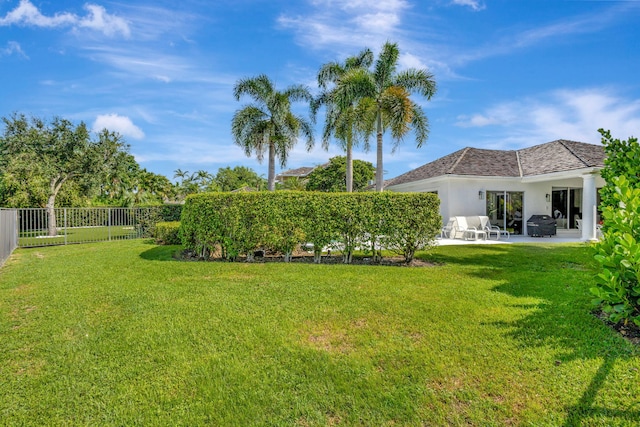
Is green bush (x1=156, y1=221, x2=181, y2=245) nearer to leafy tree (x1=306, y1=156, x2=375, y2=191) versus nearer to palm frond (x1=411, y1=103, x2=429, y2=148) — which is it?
palm frond (x1=411, y1=103, x2=429, y2=148)

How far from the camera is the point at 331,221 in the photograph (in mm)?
9398

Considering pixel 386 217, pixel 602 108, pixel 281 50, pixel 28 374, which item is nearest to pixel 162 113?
pixel 281 50

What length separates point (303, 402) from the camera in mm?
3186

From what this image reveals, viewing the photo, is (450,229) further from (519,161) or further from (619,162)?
(619,162)

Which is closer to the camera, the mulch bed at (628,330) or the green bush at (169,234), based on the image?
the mulch bed at (628,330)

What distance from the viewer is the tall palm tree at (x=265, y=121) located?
19.9m

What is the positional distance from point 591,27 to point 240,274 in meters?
14.1

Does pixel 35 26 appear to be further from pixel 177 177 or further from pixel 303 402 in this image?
pixel 177 177

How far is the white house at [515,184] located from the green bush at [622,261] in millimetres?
13824

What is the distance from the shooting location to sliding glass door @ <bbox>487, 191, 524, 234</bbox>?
19.1 metres

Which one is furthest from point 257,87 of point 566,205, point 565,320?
point 566,205

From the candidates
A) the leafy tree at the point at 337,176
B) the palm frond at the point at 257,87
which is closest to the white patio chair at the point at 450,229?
the palm frond at the point at 257,87

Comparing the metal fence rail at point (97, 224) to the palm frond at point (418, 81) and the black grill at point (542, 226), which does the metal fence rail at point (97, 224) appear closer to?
the palm frond at point (418, 81)

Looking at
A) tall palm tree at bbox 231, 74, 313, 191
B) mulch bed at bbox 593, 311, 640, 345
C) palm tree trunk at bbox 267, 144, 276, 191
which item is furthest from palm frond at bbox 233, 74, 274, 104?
mulch bed at bbox 593, 311, 640, 345
